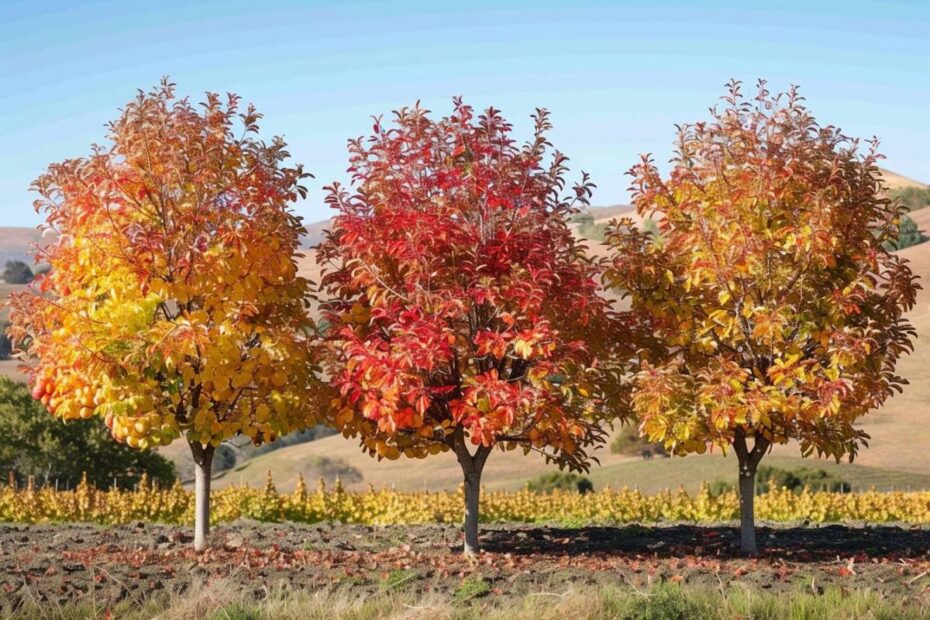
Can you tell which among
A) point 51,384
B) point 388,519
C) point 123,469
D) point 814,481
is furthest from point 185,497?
point 814,481

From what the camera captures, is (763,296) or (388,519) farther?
(388,519)

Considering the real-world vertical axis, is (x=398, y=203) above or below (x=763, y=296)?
above

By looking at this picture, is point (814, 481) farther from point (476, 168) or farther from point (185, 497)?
point (476, 168)

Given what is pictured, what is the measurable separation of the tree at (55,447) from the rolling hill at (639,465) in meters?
3.01

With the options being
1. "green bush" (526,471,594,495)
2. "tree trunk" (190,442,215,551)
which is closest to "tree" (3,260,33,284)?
"green bush" (526,471,594,495)

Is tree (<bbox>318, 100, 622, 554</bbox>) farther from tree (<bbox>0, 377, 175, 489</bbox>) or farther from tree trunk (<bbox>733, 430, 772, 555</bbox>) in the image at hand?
tree (<bbox>0, 377, 175, 489</bbox>)

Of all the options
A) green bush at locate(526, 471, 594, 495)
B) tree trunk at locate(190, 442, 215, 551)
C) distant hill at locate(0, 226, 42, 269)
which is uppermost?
distant hill at locate(0, 226, 42, 269)

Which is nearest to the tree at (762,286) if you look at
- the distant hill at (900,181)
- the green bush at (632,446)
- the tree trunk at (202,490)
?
the tree trunk at (202,490)

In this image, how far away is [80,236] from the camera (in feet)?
35.6

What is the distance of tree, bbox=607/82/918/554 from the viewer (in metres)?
10.6

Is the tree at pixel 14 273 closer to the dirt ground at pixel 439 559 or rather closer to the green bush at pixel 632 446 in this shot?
the green bush at pixel 632 446

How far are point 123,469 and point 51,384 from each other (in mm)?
14029

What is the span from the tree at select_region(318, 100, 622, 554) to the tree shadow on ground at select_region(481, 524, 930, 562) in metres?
1.93

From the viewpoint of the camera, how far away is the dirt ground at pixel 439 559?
363 inches
